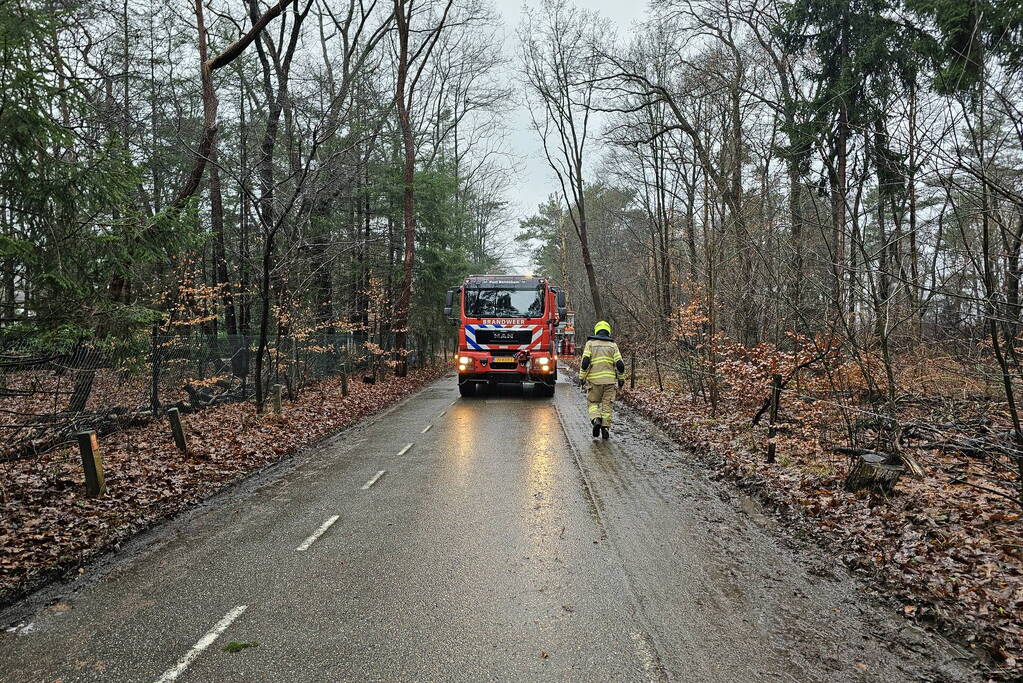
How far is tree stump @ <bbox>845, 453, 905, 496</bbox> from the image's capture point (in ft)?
21.4

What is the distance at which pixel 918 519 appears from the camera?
18.7ft

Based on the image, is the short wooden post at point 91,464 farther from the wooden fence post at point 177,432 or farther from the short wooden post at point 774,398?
the short wooden post at point 774,398

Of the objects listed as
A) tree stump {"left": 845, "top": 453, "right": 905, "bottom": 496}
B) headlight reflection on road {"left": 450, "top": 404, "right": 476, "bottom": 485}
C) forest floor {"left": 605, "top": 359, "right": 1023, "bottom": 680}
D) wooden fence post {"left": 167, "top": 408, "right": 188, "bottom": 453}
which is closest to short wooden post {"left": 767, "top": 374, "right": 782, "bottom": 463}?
forest floor {"left": 605, "top": 359, "right": 1023, "bottom": 680}

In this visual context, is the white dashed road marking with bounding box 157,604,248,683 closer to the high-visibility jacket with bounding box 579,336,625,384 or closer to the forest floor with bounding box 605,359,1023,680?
the forest floor with bounding box 605,359,1023,680

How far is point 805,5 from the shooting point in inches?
536

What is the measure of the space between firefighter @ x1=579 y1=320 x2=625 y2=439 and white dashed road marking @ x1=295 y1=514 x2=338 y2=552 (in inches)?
238

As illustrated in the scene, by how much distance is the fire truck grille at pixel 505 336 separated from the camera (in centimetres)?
1850

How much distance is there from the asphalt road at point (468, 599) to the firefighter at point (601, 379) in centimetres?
371

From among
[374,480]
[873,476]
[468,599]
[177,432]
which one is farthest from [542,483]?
[177,432]

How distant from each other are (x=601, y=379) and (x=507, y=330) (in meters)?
7.57

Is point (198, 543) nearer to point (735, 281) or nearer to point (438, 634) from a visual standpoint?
point (438, 634)

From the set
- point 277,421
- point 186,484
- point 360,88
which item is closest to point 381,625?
point 186,484

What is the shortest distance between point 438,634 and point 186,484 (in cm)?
526

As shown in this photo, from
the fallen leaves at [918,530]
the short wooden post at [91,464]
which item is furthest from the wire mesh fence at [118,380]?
the fallen leaves at [918,530]
